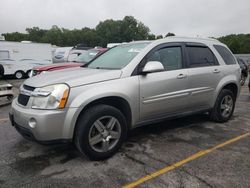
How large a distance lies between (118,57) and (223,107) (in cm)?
260

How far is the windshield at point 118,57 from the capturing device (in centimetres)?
413

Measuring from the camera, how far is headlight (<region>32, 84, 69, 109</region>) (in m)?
3.21

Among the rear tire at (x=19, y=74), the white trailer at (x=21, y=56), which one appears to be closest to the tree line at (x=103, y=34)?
the white trailer at (x=21, y=56)

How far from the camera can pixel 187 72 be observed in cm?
449

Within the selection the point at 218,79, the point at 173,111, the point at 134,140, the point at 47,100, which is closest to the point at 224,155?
the point at 173,111

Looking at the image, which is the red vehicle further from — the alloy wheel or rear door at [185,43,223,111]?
the alloy wheel

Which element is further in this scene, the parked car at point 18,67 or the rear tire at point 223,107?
the parked car at point 18,67

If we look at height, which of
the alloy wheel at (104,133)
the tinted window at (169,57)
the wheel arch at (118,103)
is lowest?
the alloy wheel at (104,133)

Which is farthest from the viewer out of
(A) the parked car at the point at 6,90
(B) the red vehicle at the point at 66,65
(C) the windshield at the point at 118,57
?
(B) the red vehicle at the point at 66,65

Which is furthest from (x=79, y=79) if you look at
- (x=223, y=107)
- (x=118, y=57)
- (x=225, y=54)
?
(x=225, y=54)

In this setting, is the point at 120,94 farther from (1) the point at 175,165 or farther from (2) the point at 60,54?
(2) the point at 60,54

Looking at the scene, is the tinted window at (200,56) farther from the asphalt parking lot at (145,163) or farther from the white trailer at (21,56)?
the white trailer at (21,56)

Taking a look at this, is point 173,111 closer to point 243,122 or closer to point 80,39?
point 243,122

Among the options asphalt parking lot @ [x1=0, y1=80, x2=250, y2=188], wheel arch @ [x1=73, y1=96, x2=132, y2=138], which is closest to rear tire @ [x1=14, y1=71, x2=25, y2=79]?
asphalt parking lot @ [x1=0, y1=80, x2=250, y2=188]
